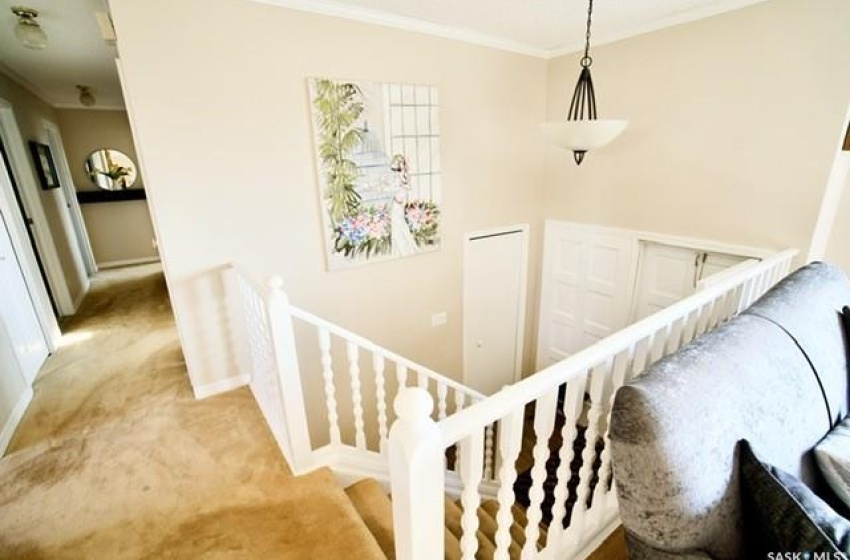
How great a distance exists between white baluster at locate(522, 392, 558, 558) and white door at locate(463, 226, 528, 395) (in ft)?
7.92

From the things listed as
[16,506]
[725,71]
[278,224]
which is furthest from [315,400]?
[725,71]

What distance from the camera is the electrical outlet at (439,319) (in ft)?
11.2

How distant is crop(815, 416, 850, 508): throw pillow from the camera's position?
112 centimetres

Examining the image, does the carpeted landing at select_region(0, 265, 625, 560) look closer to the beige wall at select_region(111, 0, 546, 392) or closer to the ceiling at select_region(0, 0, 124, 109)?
the beige wall at select_region(111, 0, 546, 392)

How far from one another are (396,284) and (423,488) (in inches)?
93.3

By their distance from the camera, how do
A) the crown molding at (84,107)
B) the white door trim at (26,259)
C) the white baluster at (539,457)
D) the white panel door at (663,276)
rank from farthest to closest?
the crown molding at (84,107) → the white panel door at (663,276) → the white door trim at (26,259) → the white baluster at (539,457)

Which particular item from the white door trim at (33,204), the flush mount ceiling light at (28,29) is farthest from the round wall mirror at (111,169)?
the flush mount ceiling light at (28,29)

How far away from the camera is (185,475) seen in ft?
5.92

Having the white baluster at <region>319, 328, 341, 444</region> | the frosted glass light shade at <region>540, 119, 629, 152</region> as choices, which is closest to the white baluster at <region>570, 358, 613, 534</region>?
the white baluster at <region>319, 328, 341, 444</region>

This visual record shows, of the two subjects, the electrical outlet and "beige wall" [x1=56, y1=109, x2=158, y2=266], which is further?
"beige wall" [x1=56, y1=109, x2=158, y2=266]

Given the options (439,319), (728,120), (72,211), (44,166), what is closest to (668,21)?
(728,120)

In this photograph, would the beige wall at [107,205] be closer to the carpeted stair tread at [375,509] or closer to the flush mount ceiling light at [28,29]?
the flush mount ceiling light at [28,29]

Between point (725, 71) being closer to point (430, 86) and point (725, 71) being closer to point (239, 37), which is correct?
point (430, 86)

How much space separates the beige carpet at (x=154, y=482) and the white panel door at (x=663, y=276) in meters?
2.90
